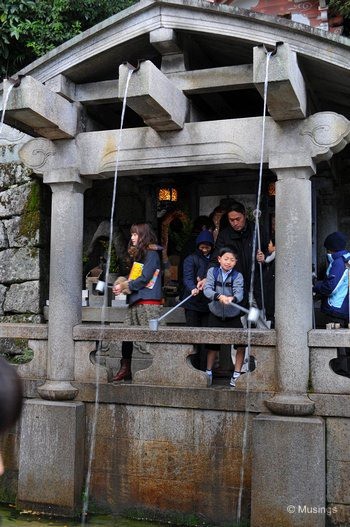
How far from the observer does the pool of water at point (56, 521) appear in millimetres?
6617

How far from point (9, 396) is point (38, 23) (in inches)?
470

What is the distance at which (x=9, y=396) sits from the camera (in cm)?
217

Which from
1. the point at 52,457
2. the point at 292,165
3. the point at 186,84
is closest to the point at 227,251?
the point at 292,165

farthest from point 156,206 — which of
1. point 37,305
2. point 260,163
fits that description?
point 260,163

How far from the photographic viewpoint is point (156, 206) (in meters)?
10.3

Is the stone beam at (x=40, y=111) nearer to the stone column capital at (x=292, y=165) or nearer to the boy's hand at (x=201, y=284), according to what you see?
the boy's hand at (x=201, y=284)

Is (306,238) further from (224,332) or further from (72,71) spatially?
(72,71)

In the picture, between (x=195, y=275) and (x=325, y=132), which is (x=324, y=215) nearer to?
(x=195, y=275)

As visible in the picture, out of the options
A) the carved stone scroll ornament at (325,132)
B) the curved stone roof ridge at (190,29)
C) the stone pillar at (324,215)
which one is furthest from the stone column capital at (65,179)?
the stone pillar at (324,215)

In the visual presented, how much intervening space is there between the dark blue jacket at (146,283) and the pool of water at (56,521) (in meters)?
2.40

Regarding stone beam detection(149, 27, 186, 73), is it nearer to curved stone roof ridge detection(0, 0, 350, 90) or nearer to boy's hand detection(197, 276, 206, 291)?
curved stone roof ridge detection(0, 0, 350, 90)

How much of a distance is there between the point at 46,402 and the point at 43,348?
659 millimetres

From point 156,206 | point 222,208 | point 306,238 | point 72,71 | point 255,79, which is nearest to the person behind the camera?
point 255,79

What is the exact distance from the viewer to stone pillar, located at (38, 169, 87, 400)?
24.0ft
